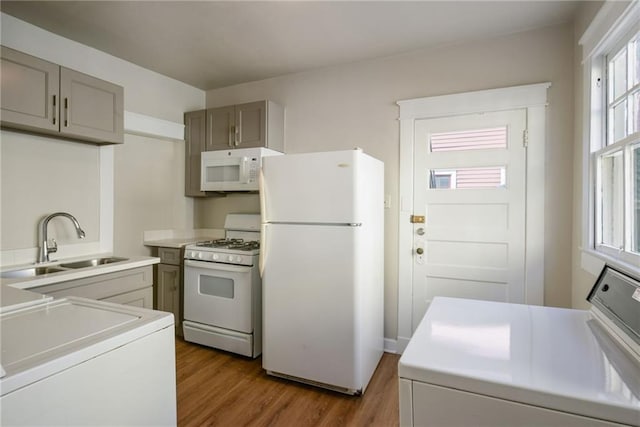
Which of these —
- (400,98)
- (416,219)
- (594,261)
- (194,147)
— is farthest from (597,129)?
(194,147)

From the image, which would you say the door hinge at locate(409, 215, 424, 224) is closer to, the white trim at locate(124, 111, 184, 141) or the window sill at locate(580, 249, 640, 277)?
the window sill at locate(580, 249, 640, 277)

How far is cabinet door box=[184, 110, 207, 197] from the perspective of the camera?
11.4 ft

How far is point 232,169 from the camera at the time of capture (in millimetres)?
3252

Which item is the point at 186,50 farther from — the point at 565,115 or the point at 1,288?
the point at 565,115

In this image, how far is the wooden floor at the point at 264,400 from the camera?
2.00m

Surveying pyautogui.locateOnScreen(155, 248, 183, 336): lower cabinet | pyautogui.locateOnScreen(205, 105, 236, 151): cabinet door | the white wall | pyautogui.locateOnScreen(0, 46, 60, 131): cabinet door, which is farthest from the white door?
pyautogui.locateOnScreen(0, 46, 60, 131): cabinet door

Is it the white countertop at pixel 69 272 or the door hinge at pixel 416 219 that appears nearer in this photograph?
the white countertop at pixel 69 272

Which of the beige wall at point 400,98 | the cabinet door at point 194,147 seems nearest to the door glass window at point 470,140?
the beige wall at point 400,98

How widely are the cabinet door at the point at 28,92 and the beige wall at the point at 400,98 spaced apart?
1701 mm

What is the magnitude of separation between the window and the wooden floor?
5.11 ft

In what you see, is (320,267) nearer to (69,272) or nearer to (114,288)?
(114,288)

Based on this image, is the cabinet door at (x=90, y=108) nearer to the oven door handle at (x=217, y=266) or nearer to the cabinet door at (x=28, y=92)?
the cabinet door at (x=28, y=92)

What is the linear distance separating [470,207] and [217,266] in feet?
6.82

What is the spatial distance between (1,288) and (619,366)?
2148mm
